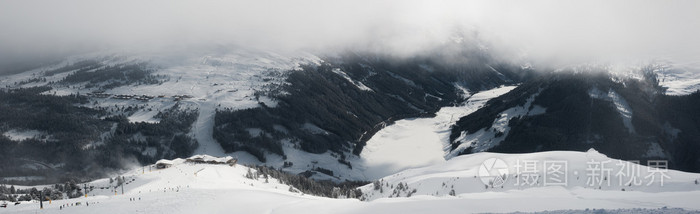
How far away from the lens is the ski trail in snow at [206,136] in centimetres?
17286

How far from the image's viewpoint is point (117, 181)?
97.2 metres

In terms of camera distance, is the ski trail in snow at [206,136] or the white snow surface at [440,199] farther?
the ski trail in snow at [206,136]

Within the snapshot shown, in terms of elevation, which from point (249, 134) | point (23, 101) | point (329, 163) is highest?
point (23, 101)

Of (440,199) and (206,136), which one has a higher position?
(440,199)

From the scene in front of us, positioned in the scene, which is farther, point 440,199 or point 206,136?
point 206,136

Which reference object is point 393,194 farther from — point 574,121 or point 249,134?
point 574,121

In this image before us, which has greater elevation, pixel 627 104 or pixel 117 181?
pixel 627 104

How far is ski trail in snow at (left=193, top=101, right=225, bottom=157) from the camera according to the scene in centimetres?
17286

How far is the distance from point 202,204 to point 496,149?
159 meters

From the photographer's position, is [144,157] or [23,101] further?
[23,101]

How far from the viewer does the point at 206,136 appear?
18225cm

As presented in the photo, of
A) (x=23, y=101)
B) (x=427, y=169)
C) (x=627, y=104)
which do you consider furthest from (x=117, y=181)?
(x=627, y=104)

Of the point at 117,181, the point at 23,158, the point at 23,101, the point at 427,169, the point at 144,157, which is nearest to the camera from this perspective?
the point at 117,181

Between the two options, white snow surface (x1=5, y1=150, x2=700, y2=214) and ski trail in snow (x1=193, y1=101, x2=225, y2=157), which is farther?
ski trail in snow (x1=193, y1=101, x2=225, y2=157)
